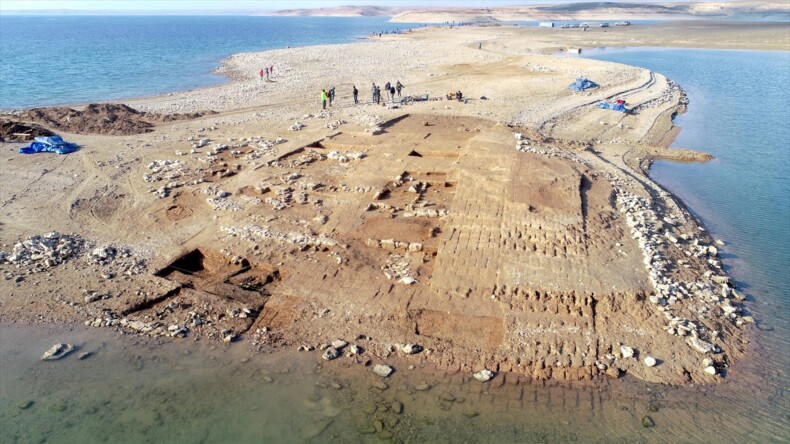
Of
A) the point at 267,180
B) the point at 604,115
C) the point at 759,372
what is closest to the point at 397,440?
the point at 759,372

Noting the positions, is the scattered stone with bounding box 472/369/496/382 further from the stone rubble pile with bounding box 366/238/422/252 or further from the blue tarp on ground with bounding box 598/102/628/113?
the blue tarp on ground with bounding box 598/102/628/113

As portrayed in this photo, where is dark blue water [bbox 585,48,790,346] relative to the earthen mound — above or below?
below

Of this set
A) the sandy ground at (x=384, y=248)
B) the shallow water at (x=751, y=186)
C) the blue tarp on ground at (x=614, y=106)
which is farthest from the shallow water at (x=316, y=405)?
the blue tarp on ground at (x=614, y=106)

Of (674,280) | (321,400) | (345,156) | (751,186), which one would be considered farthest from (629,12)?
(321,400)

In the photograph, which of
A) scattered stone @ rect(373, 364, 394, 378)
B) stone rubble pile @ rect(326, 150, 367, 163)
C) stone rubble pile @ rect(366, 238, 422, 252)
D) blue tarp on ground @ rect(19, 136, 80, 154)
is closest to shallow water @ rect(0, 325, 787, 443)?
scattered stone @ rect(373, 364, 394, 378)

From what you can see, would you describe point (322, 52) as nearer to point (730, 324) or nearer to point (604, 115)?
point (604, 115)

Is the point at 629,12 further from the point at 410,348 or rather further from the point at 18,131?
the point at 410,348
